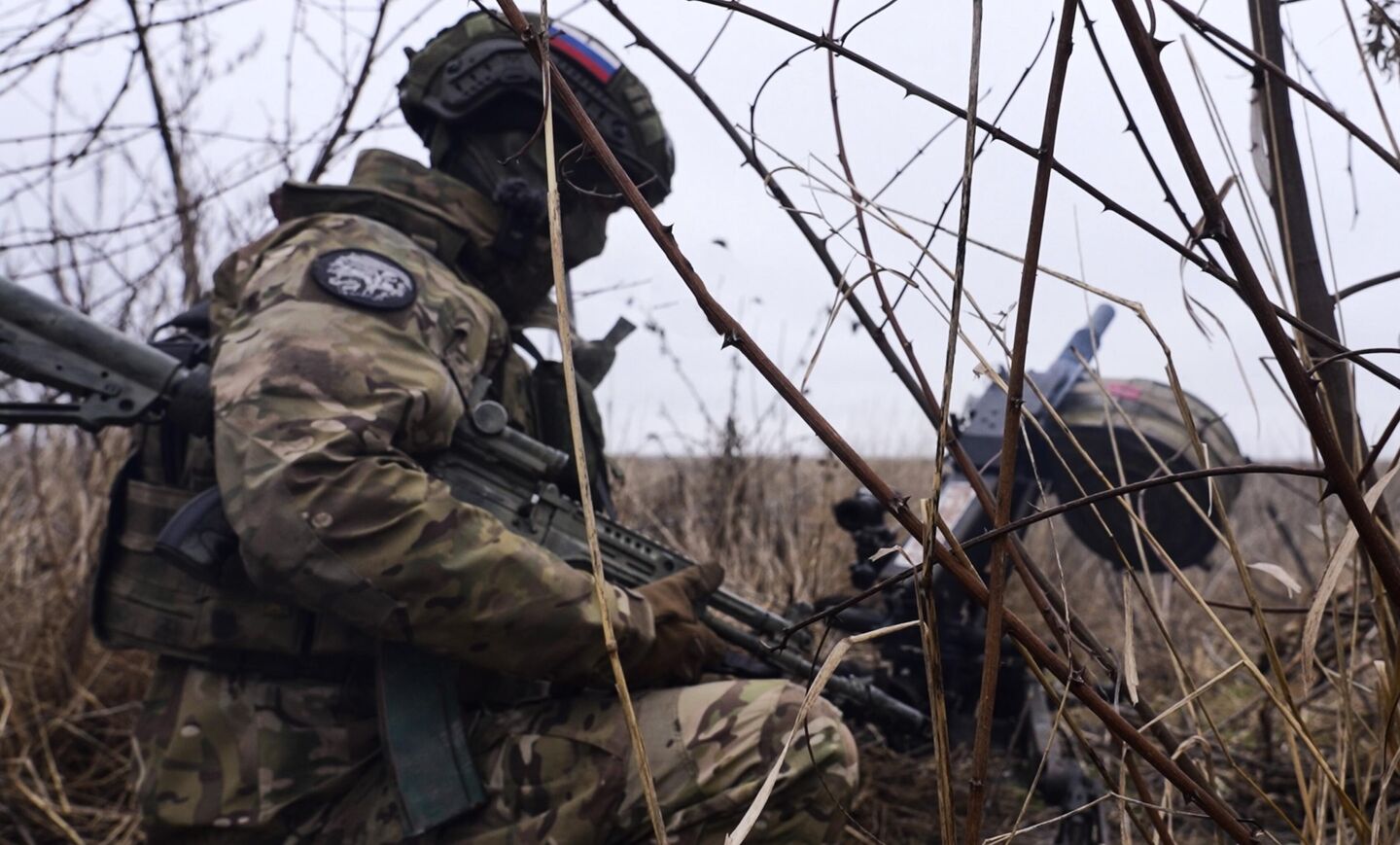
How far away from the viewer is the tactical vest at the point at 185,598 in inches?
76.7

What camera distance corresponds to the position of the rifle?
5.93 feet

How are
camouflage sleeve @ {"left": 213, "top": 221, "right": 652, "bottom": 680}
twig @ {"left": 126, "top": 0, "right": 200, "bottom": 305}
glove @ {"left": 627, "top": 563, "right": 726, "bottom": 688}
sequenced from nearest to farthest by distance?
camouflage sleeve @ {"left": 213, "top": 221, "right": 652, "bottom": 680} → glove @ {"left": 627, "top": 563, "right": 726, "bottom": 688} → twig @ {"left": 126, "top": 0, "right": 200, "bottom": 305}

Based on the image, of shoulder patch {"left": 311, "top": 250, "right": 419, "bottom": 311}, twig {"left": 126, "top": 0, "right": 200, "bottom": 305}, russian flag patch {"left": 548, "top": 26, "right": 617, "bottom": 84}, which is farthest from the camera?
russian flag patch {"left": 548, "top": 26, "right": 617, "bottom": 84}

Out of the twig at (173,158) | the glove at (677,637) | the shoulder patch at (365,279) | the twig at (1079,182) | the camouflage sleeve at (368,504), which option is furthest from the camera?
the twig at (173,158)

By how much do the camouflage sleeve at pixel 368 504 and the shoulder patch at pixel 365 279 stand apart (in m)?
0.02

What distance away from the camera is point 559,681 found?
194 cm

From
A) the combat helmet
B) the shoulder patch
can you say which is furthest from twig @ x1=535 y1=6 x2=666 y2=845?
the combat helmet

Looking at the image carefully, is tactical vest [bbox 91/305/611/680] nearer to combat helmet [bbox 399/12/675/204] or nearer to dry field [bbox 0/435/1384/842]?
dry field [bbox 0/435/1384/842]

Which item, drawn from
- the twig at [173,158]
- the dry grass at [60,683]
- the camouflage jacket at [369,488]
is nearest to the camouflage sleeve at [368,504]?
the camouflage jacket at [369,488]

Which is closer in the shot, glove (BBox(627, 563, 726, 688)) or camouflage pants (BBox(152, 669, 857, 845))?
camouflage pants (BBox(152, 669, 857, 845))

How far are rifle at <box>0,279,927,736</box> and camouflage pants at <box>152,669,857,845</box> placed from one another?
0.61 feet

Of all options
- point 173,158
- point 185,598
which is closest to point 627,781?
point 185,598

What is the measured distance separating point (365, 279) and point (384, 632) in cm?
59

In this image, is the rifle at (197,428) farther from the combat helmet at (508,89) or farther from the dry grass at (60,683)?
the dry grass at (60,683)
